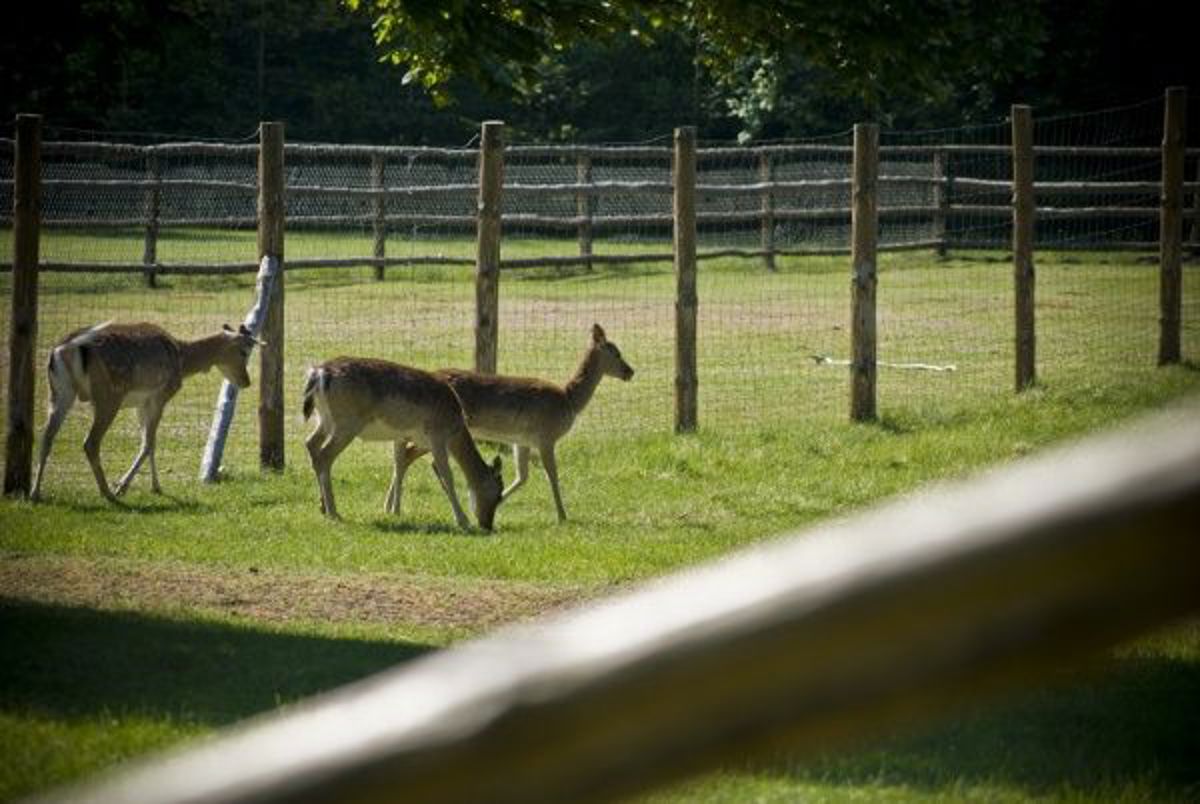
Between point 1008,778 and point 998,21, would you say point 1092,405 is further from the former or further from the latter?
point 1008,778

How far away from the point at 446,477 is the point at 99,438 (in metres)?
2.37

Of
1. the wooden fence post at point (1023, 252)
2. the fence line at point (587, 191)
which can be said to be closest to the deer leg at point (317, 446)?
the wooden fence post at point (1023, 252)

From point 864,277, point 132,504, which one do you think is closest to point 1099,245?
point 864,277

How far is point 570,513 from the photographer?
13.1 metres

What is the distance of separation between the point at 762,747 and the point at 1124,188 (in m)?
28.3

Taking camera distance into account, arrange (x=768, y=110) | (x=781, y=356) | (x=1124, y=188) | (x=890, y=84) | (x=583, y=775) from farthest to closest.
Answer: (x=768, y=110) < (x=1124, y=188) < (x=781, y=356) < (x=890, y=84) < (x=583, y=775)

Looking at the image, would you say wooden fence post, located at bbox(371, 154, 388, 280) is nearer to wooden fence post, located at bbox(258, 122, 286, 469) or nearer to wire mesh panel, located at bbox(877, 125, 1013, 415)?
wire mesh panel, located at bbox(877, 125, 1013, 415)

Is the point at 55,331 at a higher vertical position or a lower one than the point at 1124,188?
lower

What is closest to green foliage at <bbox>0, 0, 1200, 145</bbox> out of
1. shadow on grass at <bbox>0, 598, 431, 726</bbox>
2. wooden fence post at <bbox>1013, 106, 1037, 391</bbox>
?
wooden fence post at <bbox>1013, 106, 1037, 391</bbox>

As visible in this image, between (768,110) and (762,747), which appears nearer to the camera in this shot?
(762,747)

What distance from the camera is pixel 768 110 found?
140 ft

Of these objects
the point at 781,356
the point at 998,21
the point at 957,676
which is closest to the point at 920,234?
the point at 781,356

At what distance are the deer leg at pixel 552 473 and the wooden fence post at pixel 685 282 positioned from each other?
2.42 meters

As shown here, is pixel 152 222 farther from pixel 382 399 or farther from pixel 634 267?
pixel 382 399
